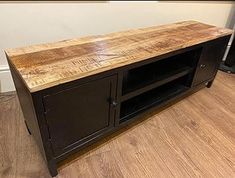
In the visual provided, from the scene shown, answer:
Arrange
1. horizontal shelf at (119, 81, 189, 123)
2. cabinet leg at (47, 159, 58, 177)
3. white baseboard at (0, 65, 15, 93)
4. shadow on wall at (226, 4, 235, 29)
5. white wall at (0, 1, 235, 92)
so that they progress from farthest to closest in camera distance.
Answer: shadow on wall at (226, 4, 235, 29) → white baseboard at (0, 65, 15, 93) → white wall at (0, 1, 235, 92) → horizontal shelf at (119, 81, 189, 123) → cabinet leg at (47, 159, 58, 177)

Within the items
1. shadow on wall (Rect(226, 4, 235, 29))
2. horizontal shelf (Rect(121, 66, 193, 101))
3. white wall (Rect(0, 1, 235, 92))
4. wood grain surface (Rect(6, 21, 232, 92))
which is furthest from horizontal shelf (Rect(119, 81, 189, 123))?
shadow on wall (Rect(226, 4, 235, 29))

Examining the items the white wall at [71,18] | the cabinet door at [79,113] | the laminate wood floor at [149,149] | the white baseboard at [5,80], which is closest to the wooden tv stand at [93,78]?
the cabinet door at [79,113]

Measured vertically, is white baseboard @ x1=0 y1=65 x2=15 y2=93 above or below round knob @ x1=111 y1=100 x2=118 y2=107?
below

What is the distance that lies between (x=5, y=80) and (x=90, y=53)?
3.24 feet

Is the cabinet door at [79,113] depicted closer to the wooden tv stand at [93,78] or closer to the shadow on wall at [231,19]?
the wooden tv stand at [93,78]

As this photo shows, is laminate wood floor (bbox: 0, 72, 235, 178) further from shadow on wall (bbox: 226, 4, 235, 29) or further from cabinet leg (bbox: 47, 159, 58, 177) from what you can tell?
shadow on wall (bbox: 226, 4, 235, 29)

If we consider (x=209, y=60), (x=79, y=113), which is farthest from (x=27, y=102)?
(x=209, y=60)

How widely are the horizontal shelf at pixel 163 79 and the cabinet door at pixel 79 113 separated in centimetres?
15

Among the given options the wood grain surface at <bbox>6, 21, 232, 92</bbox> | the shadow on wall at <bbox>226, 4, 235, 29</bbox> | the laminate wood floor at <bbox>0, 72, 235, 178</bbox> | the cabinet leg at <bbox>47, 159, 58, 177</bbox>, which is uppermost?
the wood grain surface at <bbox>6, 21, 232, 92</bbox>

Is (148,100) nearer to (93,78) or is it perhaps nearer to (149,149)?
(149,149)

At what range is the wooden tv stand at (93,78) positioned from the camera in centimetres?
85

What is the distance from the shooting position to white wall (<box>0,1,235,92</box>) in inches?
56.7

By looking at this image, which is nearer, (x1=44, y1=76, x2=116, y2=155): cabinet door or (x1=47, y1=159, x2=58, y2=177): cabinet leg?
(x1=44, y1=76, x2=116, y2=155): cabinet door

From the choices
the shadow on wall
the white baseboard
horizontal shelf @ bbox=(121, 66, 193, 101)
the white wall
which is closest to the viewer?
horizontal shelf @ bbox=(121, 66, 193, 101)
